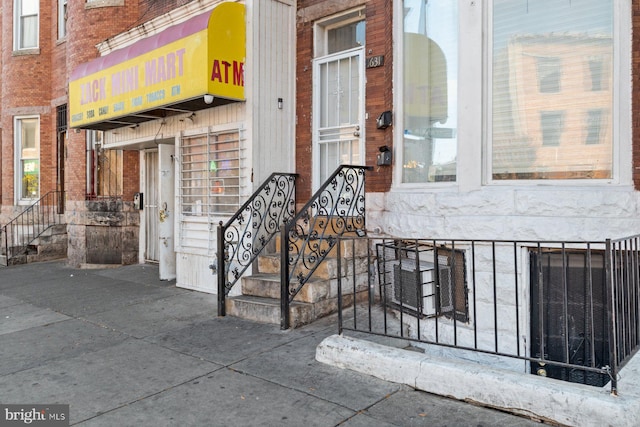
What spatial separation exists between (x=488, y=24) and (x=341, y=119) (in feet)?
8.39

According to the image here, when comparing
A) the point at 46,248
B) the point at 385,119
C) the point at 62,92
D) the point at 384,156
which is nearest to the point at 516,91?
the point at 385,119

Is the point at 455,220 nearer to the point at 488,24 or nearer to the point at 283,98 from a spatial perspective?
the point at 488,24

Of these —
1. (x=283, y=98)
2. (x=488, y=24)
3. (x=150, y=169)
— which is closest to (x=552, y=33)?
(x=488, y=24)

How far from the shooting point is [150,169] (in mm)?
10773

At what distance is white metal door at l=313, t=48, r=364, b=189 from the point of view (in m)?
7.18

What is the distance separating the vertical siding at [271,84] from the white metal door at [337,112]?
429 mm

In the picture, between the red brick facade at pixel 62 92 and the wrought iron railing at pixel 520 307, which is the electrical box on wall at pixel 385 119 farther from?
the red brick facade at pixel 62 92

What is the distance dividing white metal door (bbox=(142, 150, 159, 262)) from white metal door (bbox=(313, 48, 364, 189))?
15.4 ft

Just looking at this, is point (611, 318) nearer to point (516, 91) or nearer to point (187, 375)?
point (516, 91)

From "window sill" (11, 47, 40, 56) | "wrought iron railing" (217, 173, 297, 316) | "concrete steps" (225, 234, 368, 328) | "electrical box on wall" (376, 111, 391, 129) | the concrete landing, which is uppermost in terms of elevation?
"window sill" (11, 47, 40, 56)

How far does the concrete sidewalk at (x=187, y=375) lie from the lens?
140 inches

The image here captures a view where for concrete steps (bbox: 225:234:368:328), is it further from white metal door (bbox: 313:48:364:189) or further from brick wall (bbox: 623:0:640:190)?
brick wall (bbox: 623:0:640:190)

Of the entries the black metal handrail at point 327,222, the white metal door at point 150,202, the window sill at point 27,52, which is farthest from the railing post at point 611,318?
the window sill at point 27,52

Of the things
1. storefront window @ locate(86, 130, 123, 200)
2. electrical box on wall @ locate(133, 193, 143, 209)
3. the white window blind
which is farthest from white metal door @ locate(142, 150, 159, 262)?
the white window blind
